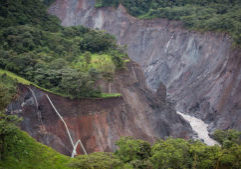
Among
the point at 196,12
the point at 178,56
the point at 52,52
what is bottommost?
the point at 178,56

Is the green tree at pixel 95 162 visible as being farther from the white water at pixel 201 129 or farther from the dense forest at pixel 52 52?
the white water at pixel 201 129

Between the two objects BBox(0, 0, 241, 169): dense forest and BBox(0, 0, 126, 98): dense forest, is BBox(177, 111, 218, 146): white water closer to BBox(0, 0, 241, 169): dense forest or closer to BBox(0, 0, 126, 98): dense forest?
BBox(0, 0, 241, 169): dense forest

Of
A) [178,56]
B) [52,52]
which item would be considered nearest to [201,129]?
[178,56]

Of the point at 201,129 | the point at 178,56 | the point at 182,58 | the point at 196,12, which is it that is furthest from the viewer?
the point at 196,12

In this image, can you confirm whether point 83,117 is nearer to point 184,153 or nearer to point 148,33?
point 184,153

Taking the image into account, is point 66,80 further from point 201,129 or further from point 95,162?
point 201,129

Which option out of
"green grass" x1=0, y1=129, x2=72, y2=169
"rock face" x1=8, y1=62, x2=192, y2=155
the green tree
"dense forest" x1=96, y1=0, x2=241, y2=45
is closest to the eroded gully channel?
"dense forest" x1=96, y1=0, x2=241, y2=45
